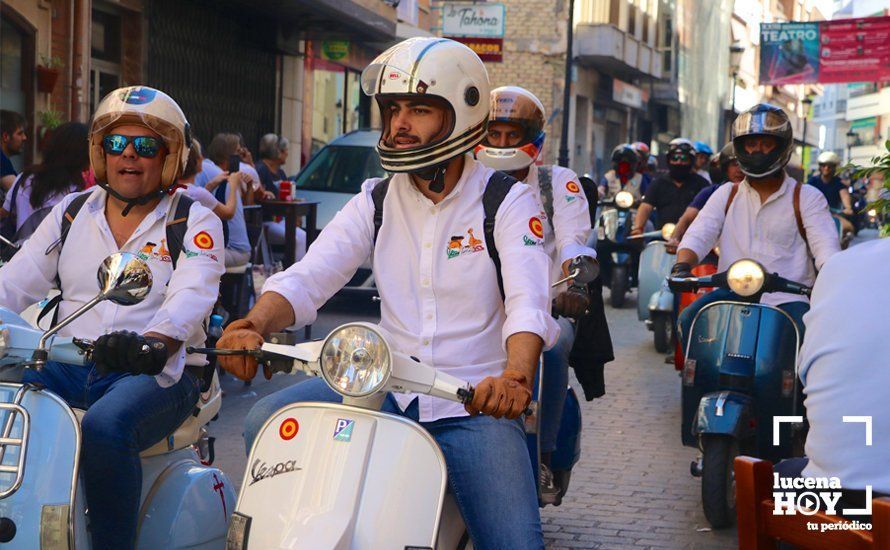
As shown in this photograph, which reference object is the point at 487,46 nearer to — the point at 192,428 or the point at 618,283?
the point at 618,283

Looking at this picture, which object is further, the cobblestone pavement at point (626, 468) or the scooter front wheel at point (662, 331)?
the scooter front wheel at point (662, 331)

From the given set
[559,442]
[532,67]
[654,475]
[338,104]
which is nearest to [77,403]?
[559,442]

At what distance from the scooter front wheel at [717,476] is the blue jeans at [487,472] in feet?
8.95

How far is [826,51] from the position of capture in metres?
31.4

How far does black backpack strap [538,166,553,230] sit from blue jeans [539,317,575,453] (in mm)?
633

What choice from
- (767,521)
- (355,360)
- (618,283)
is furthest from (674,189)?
(355,360)

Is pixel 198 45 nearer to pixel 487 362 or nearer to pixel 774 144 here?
pixel 774 144

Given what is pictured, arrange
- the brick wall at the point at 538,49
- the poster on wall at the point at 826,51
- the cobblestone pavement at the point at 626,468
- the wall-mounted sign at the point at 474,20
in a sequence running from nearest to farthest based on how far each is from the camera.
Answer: the cobblestone pavement at the point at 626,468 < the wall-mounted sign at the point at 474,20 < the poster on wall at the point at 826,51 < the brick wall at the point at 538,49

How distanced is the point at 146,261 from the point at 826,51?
97.1 feet

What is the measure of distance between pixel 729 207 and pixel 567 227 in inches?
65.5

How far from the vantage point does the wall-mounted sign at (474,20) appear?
71.8ft

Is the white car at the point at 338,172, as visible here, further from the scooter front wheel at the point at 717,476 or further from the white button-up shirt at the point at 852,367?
the white button-up shirt at the point at 852,367

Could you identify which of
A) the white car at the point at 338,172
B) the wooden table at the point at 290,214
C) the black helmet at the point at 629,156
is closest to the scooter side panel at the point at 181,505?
the wooden table at the point at 290,214

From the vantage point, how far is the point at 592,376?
5.67 m
